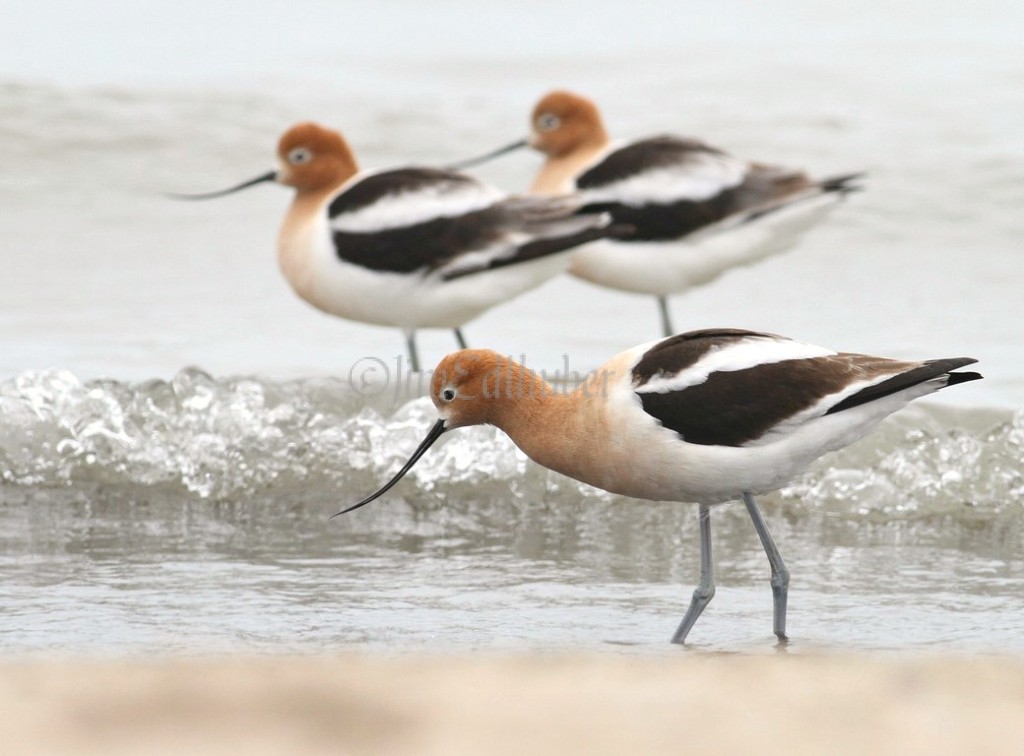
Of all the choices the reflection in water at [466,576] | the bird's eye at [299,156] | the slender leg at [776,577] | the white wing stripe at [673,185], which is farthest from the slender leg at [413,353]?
the slender leg at [776,577]

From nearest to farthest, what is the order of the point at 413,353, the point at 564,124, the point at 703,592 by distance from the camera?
the point at 703,592, the point at 413,353, the point at 564,124

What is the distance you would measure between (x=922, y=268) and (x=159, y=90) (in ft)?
19.9

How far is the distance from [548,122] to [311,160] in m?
1.42

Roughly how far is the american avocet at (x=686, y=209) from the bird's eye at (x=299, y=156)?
3.99ft

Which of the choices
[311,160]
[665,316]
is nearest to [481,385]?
[311,160]

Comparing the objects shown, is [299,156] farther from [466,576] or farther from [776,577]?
[776,577]

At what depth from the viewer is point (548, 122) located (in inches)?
344

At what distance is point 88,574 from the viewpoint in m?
5.40

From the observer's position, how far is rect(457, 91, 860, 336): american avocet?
7957 millimetres

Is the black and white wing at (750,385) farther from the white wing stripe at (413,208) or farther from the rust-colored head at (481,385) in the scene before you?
the white wing stripe at (413,208)

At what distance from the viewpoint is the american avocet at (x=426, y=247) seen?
7.20m

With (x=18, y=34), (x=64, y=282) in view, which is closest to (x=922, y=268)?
(x=64, y=282)

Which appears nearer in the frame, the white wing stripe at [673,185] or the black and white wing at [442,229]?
the black and white wing at [442,229]

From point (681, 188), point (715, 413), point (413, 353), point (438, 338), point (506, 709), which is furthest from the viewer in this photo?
point (438, 338)
